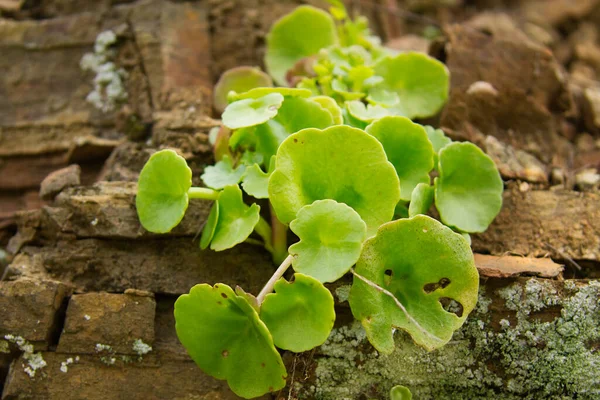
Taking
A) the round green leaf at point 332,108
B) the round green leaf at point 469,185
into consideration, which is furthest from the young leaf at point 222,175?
the round green leaf at point 469,185

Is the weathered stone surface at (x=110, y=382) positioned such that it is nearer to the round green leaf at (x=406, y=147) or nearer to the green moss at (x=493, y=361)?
the green moss at (x=493, y=361)

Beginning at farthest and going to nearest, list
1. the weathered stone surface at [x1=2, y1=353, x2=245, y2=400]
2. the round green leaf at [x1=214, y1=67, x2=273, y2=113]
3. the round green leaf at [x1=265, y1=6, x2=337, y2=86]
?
1. the round green leaf at [x1=265, y1=6, x2=337, y2=86]
2. the round green leaf at [x1=214, y1=67, x2=273, y2=113]
3. the weathered stone surface at [x1=2, y1=353, x2=245, y2=400]

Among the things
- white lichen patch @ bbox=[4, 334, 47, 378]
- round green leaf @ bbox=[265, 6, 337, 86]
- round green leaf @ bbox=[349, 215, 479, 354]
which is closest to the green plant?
round green leaf @ bbox=[349, 215, 479, 354]

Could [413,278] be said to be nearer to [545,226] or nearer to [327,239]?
[327,239]

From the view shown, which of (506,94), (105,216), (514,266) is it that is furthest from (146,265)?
(506,94)

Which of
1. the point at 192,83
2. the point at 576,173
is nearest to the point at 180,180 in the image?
the point at 192,83

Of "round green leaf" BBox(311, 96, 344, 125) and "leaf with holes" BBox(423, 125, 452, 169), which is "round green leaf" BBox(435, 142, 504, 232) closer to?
"leaf with holes" BBox(423, 125, 452, 169)
